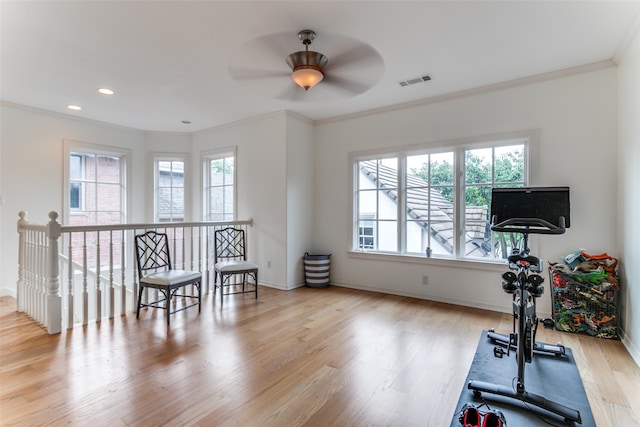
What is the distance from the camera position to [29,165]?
444 centimetres

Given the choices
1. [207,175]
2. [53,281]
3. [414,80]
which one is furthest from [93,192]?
[414,80]

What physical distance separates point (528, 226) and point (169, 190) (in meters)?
5.68

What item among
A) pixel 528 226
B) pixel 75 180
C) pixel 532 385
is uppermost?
pixel 75 180

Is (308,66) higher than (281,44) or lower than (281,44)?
lower

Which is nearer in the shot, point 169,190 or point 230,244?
point 230,244

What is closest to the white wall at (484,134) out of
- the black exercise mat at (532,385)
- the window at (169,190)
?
the black exercise mat at (532,385)

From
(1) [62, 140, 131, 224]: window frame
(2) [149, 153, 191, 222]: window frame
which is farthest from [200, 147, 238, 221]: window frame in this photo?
(1) [62, 140, 131, 224]: window frame

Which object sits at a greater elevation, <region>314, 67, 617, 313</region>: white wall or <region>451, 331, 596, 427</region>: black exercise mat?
<region>314, 67, 617, 313</region>: white wall

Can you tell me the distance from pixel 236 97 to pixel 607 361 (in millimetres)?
Result: 4509

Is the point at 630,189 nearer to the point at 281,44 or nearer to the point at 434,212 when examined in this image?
the point at 434,212

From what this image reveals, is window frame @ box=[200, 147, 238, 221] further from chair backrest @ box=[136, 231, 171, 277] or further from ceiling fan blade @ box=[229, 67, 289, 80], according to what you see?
ceiling fan blade @ box=[229, 67, 289, 80]

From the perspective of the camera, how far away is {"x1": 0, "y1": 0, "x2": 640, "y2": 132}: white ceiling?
2.30m

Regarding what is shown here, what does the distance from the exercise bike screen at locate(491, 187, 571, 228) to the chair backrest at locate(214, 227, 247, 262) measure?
3568 millimetres

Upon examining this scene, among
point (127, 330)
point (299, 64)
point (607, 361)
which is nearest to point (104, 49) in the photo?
point (299, 64)
